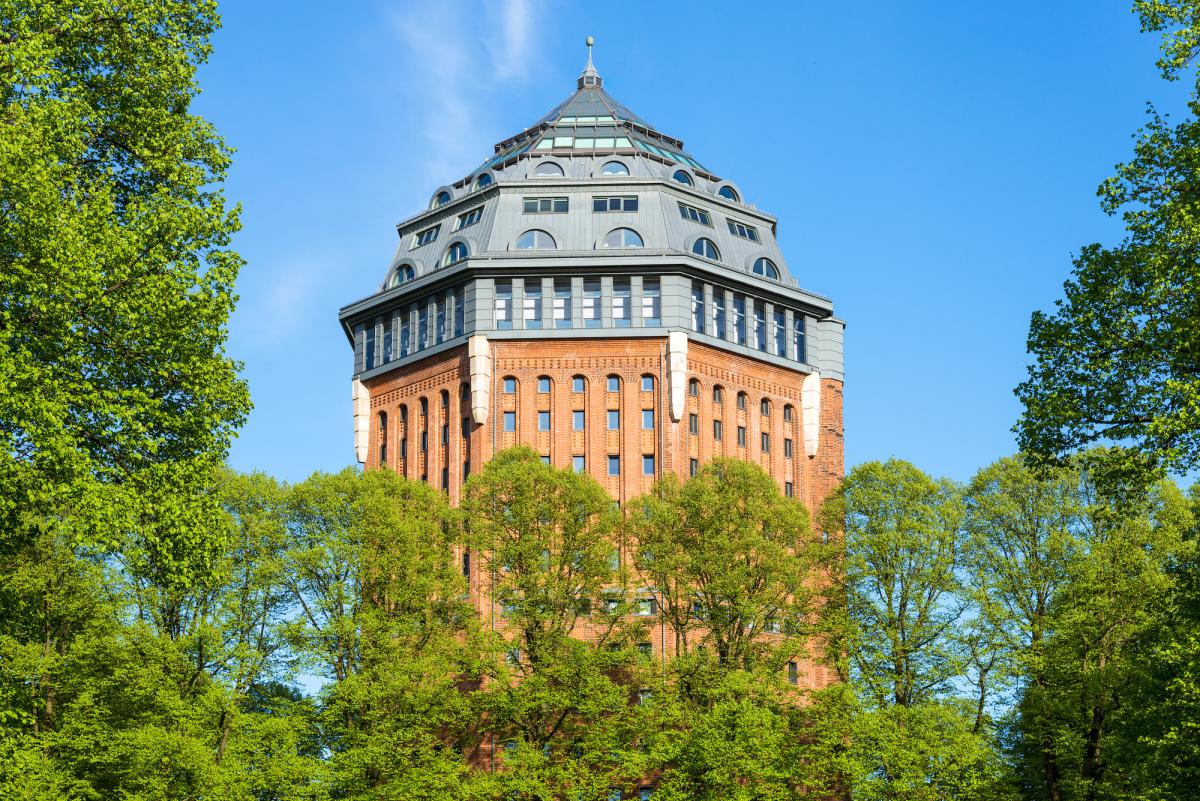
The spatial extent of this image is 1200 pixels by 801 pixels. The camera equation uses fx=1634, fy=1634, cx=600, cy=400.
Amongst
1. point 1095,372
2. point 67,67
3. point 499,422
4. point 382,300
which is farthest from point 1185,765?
point 382,300

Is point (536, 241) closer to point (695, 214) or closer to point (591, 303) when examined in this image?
point (591, 303)

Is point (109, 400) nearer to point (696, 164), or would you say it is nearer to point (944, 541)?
point (944, 541)

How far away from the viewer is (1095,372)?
35812mm

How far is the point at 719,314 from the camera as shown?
294ft

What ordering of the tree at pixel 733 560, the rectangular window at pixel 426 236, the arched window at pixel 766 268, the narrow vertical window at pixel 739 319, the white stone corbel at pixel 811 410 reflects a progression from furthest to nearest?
1. the rectangular window at pixel 426 236
2. the arched window at pixel 766 268
3. the white stone corbel at pixel 811 410
4. the narrow vertical window at pixel 739 319
5. the tree at pixel 733 560

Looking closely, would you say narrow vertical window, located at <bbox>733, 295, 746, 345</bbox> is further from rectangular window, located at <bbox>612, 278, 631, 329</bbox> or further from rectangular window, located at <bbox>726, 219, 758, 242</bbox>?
rectangular window, located at <bbox>612, 278, 631, 329</bbox>

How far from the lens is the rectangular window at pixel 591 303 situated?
8744 centimetres

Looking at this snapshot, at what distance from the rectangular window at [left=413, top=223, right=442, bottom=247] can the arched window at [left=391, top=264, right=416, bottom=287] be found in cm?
196

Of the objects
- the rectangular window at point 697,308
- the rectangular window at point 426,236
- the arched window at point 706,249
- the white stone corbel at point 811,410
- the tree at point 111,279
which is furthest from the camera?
the rectangular window at point 426,236

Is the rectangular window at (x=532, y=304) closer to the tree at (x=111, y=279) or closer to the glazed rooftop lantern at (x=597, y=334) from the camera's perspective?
the glazed rooftop lantern at (x=597, y=334)

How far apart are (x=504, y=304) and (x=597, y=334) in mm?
5393

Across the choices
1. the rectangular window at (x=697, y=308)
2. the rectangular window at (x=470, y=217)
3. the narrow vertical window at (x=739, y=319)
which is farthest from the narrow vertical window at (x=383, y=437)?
the narrow vertical window at (x=739, y=319)

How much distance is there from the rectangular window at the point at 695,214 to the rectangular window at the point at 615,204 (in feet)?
9.34

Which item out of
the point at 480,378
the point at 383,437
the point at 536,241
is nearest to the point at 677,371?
the point at 480,378
